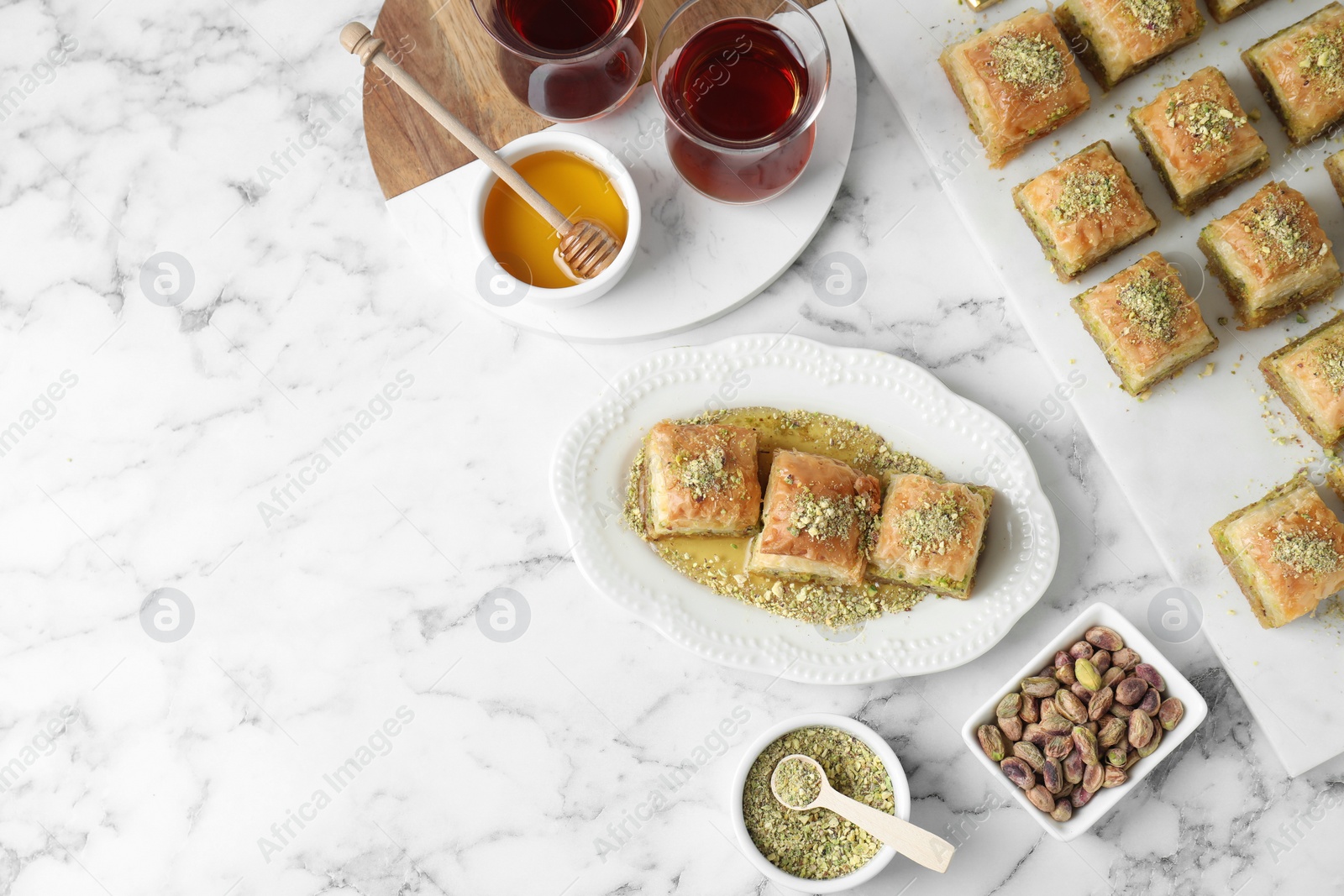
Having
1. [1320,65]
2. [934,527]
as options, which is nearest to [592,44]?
[934,527]

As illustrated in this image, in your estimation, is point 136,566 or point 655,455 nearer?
point 655,455

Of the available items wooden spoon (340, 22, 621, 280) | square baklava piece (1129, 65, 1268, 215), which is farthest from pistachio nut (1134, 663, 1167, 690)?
wooden spoon (340, 22, 621, 280)

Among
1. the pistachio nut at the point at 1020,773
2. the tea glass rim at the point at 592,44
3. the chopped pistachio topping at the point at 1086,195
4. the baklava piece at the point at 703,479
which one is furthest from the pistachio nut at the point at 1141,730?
the tea glass rim at the point at 592,44

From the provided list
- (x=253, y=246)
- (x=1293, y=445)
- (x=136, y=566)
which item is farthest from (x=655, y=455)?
(x=1293, y=445)

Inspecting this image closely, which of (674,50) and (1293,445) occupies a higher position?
(674,50)

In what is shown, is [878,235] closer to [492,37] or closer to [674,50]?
[674,50]

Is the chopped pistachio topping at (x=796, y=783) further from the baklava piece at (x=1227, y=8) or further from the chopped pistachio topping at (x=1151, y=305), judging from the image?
the baklava piece at (x=1227, y=8)

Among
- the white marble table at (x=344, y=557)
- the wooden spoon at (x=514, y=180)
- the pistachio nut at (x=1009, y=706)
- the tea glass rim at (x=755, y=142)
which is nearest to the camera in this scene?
the tea glass rim at (x=755, y=142)
